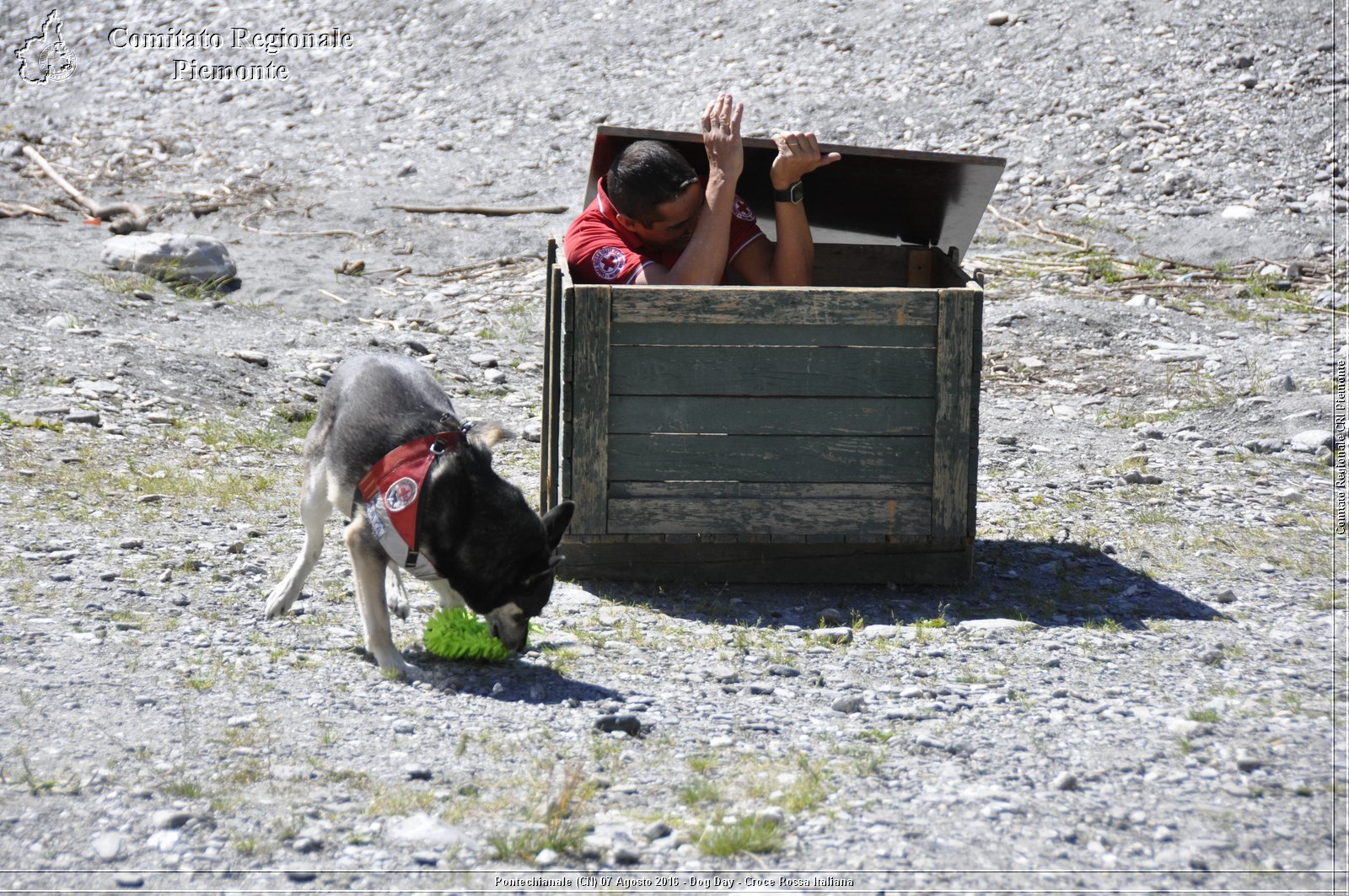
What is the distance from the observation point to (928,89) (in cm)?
1456

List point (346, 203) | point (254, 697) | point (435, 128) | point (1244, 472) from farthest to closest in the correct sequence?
point (435, 128) < point (346, 203) < point (1244, 472) < point (254, 697)

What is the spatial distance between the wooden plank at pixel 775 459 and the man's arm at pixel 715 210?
2.53 feet

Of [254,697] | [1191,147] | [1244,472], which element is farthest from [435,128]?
[254,697]

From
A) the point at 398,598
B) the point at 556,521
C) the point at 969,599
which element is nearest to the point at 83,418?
the point at 398,598

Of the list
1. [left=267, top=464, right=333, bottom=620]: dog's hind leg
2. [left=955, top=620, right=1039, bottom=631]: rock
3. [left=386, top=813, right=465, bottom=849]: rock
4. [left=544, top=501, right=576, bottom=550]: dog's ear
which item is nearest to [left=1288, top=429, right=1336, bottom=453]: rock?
[left=955, top=620, right=1039, bottom=631]: rock

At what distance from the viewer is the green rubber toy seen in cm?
446

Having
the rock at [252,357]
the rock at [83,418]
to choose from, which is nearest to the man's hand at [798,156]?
the rock at [83,418]

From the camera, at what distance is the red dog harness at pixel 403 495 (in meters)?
4.33

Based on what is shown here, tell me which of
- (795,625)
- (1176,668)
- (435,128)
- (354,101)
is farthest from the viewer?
(354,101)

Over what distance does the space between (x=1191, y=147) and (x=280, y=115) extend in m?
11.9

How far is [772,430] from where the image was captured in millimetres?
5125

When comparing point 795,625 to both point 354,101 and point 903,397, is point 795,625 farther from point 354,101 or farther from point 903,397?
point 354,101

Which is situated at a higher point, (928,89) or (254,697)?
(928,89)

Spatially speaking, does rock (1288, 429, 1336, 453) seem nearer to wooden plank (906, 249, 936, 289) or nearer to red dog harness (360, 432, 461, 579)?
wooden plank (906, 249, 936, 289)
